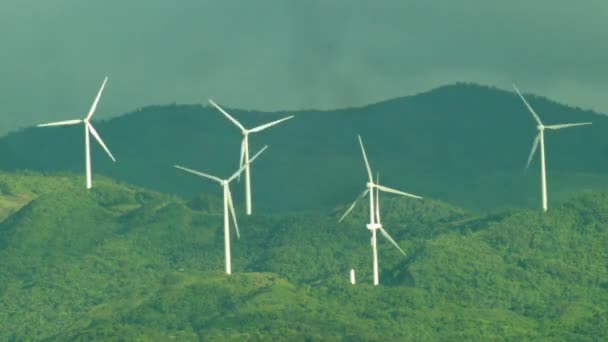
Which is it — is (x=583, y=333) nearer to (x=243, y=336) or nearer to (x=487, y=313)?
(x=487, y=313)

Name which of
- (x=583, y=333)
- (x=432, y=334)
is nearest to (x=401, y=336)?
(x=432, y=334)

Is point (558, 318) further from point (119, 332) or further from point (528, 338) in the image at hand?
point (119, 332)

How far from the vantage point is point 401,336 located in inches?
7549

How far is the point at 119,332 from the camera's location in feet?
628

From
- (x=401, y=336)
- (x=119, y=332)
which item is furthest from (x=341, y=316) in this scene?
(x=119, y=332)

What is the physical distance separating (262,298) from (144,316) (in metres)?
9.84

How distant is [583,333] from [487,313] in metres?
9.16

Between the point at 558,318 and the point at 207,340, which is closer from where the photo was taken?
the point at 207,340

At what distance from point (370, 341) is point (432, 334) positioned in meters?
10.0

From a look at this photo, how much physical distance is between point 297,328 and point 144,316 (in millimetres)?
16533

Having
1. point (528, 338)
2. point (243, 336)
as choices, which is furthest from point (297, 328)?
point (528, 338)

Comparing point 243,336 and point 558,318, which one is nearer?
point 243,336

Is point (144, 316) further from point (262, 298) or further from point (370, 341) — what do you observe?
point (370, 341)

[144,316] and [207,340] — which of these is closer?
[207,340]
